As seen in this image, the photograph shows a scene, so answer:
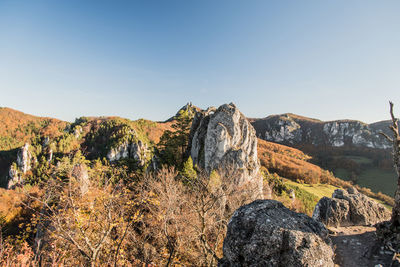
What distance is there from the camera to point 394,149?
30.2 ft

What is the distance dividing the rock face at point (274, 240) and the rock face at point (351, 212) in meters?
9.96

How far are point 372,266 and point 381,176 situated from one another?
160 m

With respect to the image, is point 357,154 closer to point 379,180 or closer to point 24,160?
point 379,180

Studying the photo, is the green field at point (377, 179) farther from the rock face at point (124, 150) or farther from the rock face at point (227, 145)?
the rock face at point (124, 150)

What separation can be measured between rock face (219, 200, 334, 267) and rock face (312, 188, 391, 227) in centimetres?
996

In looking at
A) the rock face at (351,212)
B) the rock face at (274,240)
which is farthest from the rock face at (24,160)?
the rock face at (351,212)

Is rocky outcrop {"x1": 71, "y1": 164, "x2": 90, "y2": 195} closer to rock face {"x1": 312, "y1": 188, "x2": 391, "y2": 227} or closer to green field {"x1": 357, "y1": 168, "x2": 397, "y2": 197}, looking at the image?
rock face {"x1": 312, "y1": 188, "x2": 391, "y2": 227}

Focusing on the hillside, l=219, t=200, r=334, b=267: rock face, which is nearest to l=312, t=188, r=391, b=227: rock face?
l=219, t=200, r=334, b=267: rock face

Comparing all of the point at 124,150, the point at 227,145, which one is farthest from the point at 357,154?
the point at 124,150

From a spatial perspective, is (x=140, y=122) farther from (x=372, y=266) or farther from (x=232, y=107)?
(x=372, y=266)

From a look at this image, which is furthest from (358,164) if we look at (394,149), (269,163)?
(394,149)

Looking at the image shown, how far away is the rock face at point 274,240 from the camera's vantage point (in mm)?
5219

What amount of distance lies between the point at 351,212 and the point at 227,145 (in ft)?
58.8

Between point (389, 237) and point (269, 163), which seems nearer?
point (389, 237)
